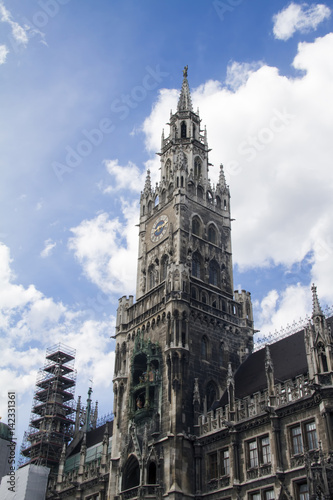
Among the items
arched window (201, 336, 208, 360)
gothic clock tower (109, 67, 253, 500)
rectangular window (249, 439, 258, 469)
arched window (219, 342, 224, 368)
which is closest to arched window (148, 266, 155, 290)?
gothic clock tower (109, 67, 253, 500)

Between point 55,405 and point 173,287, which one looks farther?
point 55,405

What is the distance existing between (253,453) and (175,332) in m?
11.3

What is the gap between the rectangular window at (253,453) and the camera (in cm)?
3520

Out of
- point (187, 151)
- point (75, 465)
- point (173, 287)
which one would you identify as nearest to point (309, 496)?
point (173, 287)

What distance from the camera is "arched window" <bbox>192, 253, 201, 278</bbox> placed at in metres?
50.4

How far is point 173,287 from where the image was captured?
45.8m

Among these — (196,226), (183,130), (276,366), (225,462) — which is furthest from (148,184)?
(225,462)

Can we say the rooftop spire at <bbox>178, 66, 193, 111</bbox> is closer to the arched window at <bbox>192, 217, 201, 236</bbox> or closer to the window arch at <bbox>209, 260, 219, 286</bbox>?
the arched window at <bbox>192, 217, 201, 236</bbox>

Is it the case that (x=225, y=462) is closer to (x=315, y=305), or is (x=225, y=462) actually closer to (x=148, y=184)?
(x=315, y=305)

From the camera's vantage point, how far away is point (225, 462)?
37406 millimetres

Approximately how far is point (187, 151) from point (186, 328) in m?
23.1

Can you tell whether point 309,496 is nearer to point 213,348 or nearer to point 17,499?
point 213,348

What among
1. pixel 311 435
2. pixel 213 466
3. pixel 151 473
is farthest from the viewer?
pixel 151 473

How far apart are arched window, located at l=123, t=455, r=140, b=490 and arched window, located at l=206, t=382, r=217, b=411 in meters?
6.97
